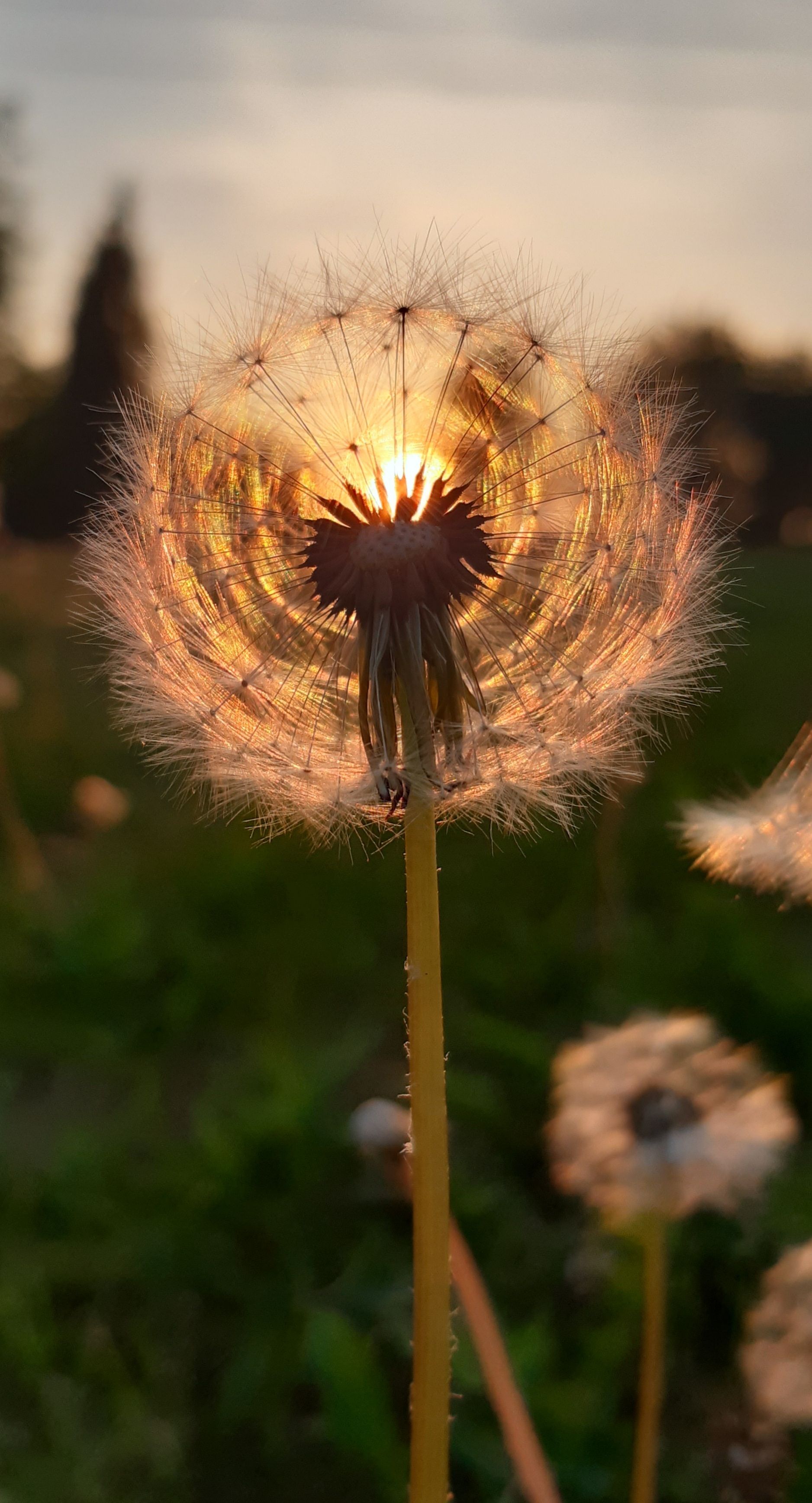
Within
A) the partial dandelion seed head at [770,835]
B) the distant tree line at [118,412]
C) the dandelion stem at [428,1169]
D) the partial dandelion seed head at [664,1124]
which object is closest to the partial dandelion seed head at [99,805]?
the distant tree line at [118,412]

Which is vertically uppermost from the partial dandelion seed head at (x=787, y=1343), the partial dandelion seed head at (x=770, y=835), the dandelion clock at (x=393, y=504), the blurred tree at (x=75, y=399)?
the blurred tree at (x=75, y=399)

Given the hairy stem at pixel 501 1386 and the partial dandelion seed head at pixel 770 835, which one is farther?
the partial dandelion seed head at pixel 770 835

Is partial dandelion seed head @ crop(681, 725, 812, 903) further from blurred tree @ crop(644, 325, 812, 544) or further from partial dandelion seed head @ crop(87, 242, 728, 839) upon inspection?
blurred tree @ crop(644, 325, 812, 544)

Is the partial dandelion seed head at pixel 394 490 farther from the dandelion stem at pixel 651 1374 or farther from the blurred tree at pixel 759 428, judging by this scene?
the blurred tree at pixel 759 428

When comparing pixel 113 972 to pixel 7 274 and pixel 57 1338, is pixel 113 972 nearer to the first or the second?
pixel 57 1338

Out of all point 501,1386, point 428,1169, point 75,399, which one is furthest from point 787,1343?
point 75,399

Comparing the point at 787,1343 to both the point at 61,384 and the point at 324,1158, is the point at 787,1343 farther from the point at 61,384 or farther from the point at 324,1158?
the point at 61,384
